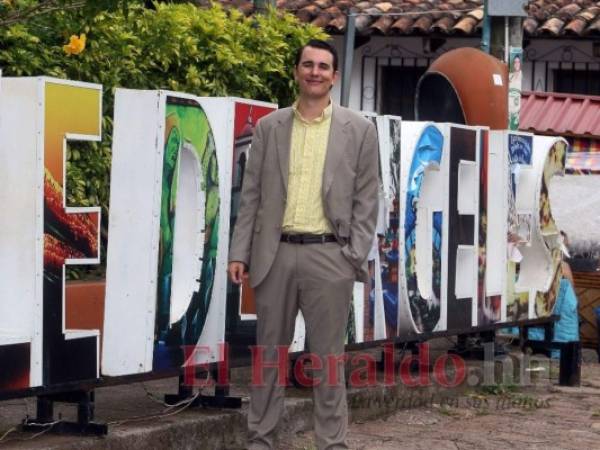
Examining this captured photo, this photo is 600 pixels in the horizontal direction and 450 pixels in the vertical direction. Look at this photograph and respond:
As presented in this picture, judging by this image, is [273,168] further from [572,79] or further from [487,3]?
[572,79]

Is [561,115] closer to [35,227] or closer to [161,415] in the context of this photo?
[161,415]

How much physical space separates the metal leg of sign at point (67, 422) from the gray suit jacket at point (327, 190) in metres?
0.91

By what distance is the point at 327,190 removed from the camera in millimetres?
6766

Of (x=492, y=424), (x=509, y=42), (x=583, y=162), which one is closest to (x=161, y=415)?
(x=492, y=424)

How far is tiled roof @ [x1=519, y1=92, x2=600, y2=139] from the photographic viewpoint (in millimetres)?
15180

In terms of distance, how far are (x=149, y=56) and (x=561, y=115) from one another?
23.6 feet

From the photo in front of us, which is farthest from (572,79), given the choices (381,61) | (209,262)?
(209,262)

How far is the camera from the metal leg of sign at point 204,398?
25.7 feet

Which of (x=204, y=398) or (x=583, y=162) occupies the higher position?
(x=583, y=162)

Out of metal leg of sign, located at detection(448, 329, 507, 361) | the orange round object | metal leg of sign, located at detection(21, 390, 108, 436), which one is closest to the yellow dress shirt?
metal leg of sign, located at detection(21, 390, 108, 436)

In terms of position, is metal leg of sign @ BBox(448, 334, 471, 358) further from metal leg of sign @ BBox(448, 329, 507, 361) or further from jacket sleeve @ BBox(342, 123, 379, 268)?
jacket sleeve @ BBox(342, 123, 379, 268)

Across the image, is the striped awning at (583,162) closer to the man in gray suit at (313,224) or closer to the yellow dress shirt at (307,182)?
the man in gray suit at (313,224)

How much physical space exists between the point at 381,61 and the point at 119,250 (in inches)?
522

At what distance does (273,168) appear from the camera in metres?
A: 6.87
